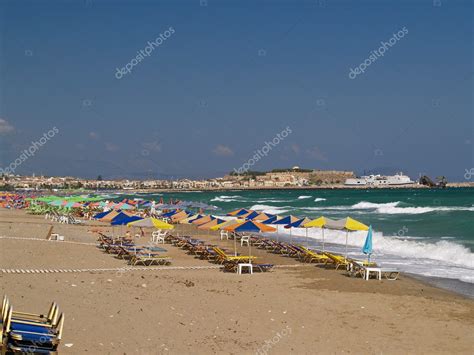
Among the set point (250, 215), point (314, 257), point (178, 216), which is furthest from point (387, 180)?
point (314, 257)

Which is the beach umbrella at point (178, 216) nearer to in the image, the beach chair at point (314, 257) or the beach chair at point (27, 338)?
the beach chair at point (314, 257)

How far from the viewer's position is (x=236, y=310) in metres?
9.77

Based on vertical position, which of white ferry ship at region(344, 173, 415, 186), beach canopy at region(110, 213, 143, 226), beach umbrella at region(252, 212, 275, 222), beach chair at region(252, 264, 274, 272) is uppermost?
white ferry ship at region(344, 173, 415, 186)

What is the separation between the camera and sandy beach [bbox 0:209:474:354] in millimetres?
7594

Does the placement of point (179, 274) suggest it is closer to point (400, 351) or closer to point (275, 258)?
point (275, 258)

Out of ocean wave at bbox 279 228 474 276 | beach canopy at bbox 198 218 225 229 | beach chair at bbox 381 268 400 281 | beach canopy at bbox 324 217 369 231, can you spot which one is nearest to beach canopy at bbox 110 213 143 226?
beach canopy at bbox 198 218 225 229

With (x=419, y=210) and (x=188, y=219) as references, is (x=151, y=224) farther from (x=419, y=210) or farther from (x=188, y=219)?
(x=419, y=210)

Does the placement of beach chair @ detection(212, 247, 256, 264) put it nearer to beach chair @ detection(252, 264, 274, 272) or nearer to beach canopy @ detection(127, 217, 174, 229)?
beach chair @ detection(252, 264, 274, 272)

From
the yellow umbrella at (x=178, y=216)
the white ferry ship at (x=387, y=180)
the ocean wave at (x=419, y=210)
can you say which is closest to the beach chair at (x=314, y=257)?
the yellow umbrella at (x=178, y=216)

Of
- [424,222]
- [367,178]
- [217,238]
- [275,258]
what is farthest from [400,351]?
[367,178]

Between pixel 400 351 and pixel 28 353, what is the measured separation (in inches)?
199

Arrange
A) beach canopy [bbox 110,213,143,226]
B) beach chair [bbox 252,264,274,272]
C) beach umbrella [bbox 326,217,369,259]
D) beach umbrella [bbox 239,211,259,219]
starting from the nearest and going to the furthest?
beach chair [bbox 252,264,274,272], beach umbrella [bbox 326,217,369,259], beach canopy [bbox 110,213,143,226], beach umbrella [bbox 239,211,259,219]

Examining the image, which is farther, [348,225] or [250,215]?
[250,215]

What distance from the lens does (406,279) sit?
576 inches
